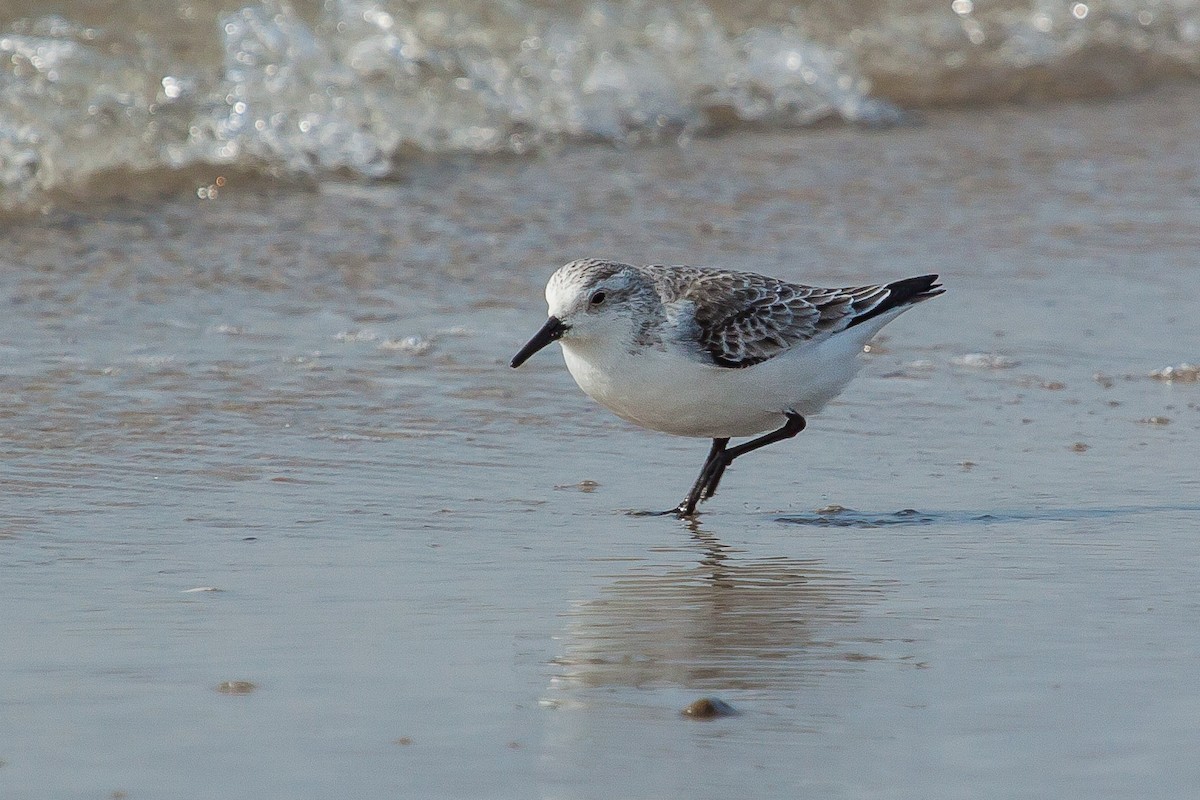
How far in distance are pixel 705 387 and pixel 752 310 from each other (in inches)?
14.1

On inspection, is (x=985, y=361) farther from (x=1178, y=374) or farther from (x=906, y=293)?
(x=906, y=293)

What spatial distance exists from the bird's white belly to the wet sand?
0.23 m

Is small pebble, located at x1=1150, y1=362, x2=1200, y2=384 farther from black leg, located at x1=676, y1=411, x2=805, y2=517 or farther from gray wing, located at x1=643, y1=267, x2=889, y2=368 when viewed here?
black leg, located at x1=676, y1=411, x2=805, y2=517

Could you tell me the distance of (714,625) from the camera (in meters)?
4.05

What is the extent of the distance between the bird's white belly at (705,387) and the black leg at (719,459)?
0.03 m

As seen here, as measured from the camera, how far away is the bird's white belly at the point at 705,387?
16.9 ft

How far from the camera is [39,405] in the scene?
5.88m

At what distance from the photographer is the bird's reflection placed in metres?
3.68

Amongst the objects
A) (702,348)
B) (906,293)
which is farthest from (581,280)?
(906,293)

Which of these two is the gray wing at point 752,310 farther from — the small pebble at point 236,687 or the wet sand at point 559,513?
the small pebble at point 236,687

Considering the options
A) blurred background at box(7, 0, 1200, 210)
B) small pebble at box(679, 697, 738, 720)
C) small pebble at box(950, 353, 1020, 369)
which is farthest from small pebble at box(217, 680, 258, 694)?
blurred background at box(7, 0, 1200, 210)

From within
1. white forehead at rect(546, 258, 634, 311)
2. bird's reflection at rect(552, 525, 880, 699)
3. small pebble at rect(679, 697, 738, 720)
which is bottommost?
bird's reflection at rect(552, 525, 880, 699)

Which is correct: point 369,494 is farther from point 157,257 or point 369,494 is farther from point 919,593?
point 157,257

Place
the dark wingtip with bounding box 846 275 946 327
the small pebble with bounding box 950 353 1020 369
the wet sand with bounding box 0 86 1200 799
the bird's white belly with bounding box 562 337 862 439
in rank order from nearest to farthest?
the wet sand with bounding box 0 86 1200 799 < the bird's white belly with bounding box 562 337 862 439 < the dark wingtip with bounding box 846 275 946 327 < the small pebble with bounding box 950 353 1020 369
